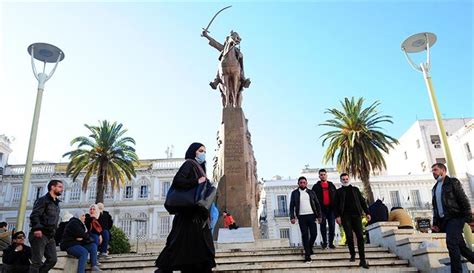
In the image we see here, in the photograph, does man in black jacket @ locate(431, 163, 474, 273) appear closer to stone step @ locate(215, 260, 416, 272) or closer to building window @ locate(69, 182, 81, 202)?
stone step @ locate(215, 260, 416, 272)

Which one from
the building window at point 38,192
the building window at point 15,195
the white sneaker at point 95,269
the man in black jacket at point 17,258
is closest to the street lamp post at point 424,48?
the white sneaker at point 95,269

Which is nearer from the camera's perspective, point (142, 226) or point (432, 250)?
point (432, 250)

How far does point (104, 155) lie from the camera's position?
2644 centimetres

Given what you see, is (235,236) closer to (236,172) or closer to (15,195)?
(236,172)

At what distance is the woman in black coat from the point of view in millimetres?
3428

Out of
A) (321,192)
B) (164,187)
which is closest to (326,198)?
(321,192)

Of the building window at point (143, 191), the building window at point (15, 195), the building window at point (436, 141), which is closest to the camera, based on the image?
the building window at point (143, 191)

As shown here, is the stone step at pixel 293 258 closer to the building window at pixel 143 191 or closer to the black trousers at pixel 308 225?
the black trousers at pixel 308 225

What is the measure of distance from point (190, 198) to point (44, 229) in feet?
11.8

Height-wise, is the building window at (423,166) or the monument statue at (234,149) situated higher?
the building window at (423,166)

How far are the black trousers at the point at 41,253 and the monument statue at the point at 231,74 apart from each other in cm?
728

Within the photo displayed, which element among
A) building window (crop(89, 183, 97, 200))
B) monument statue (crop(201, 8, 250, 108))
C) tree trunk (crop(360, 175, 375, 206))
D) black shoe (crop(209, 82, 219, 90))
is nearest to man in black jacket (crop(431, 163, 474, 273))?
monument statue (crop(201, 8, 250, 108))

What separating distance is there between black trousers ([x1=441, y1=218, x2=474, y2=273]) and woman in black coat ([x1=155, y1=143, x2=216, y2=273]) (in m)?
3.76

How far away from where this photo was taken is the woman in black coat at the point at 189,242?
343cm
